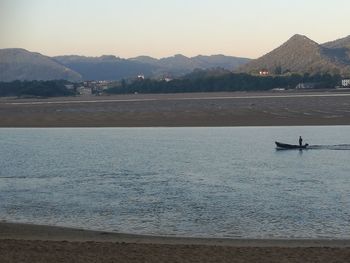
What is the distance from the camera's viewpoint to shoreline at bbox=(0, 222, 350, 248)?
1448cm

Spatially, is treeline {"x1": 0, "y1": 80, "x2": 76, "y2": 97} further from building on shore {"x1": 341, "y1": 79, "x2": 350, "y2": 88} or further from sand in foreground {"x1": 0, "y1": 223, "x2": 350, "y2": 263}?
sand in foreground {"x1": 0, "y1": 223, "x2": 350, "y2": 263}

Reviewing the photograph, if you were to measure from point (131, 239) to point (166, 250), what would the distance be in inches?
103

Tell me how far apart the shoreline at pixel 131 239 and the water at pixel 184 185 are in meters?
0.55

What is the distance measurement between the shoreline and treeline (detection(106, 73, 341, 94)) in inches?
4019

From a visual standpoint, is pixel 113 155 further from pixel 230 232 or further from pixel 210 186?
pixel 230 232

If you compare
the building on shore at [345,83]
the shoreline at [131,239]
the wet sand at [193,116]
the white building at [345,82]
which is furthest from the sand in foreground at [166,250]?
the white building at [345,82]

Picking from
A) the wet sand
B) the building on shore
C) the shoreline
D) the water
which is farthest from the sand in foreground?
the building on shore

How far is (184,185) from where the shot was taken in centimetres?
2350

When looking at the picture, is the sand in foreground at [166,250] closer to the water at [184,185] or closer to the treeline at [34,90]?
the water at [184,185]

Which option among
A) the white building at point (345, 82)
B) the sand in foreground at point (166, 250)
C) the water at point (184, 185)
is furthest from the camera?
the white building at point (345, 82)

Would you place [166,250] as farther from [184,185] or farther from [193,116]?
[193,116]

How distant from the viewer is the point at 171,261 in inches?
456

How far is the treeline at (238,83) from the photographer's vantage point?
11844 centimetres

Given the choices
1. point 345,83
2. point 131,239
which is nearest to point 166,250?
point 131,239
